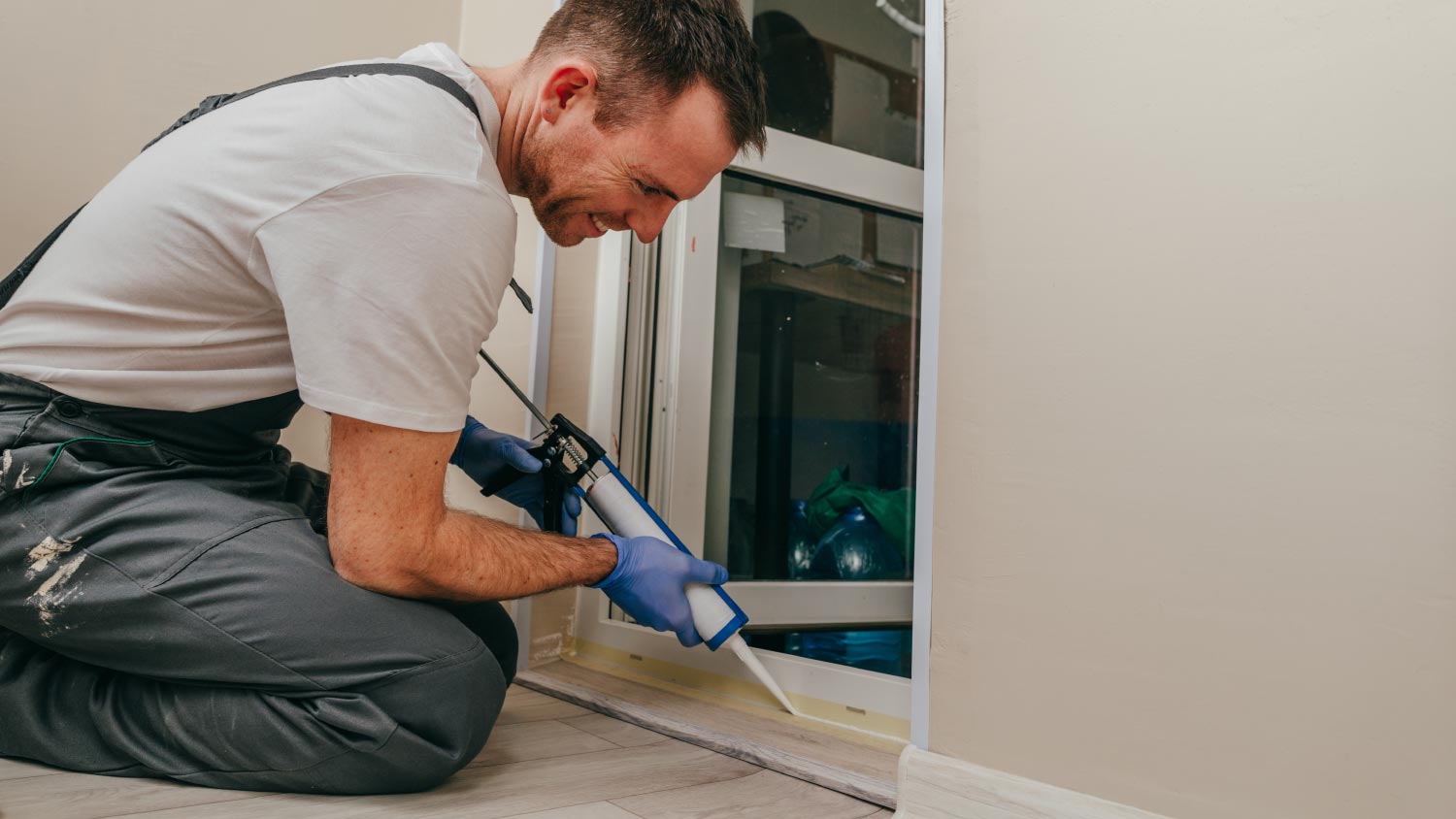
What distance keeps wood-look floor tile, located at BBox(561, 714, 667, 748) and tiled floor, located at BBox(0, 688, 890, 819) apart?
0.03 meters

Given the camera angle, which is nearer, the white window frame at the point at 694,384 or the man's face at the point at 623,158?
the man's face at the point at 623,158

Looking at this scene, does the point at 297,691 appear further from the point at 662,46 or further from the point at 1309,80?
the point at 1309,80

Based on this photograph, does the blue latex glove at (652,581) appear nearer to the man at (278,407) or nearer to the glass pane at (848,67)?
the man at (278,407)

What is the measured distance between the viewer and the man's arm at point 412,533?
85 cm

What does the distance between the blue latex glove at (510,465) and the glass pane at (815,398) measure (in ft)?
1.39

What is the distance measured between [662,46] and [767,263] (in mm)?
814

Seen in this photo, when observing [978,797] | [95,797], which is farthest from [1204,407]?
[95,797]

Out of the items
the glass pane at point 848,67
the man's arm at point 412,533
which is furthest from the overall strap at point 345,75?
the glass pane at point 848,67

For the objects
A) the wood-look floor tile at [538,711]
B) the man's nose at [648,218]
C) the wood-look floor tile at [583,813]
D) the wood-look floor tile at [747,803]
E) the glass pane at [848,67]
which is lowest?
the wood-look floor tile at [538,711]

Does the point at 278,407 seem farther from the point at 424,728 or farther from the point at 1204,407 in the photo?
the point at 1204,407

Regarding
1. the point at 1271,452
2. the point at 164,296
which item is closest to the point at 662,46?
the point at 164,296

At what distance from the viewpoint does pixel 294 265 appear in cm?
83

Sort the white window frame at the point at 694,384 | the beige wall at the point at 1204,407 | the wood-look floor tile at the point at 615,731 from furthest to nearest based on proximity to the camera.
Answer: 1. the white window frame at the point at 694,384
2. the wood-look floor tile at the point at 615,731
3. the beige wall at the point at 1204,407

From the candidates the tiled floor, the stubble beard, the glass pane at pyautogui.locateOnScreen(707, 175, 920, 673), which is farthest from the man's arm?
the glass pane at pyautogui.locateOnScreen(707, 175, 920, 673)
